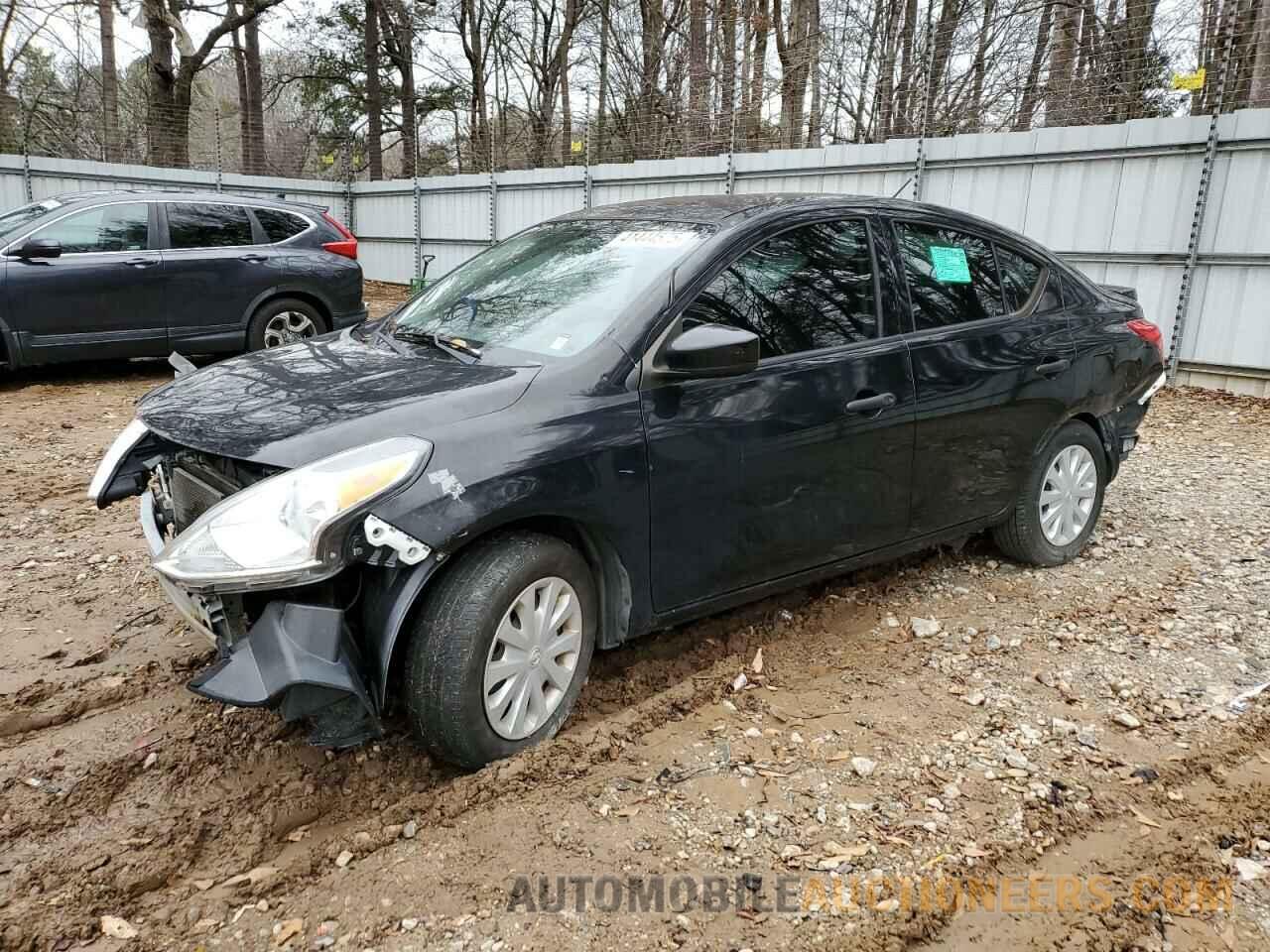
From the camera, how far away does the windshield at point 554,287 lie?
10.2 feet

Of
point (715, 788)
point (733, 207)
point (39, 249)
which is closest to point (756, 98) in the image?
point (39, 249)

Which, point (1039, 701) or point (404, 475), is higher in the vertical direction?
point (404, 475)

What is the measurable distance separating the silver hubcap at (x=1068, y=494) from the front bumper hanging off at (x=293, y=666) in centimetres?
338

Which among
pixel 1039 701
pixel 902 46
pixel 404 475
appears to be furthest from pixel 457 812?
pixel 902 46

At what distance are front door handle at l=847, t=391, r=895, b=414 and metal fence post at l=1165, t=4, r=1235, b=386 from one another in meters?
6.05

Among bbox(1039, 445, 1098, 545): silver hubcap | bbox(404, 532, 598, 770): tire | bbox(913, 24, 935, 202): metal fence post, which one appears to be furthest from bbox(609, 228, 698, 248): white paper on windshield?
bbox(913, 24, 935, 202): metal fence post

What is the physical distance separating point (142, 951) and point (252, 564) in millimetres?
920

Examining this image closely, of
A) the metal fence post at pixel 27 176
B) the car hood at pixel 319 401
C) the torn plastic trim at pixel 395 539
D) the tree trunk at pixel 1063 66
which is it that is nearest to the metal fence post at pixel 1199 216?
the tree trunk at pixel 1063 66

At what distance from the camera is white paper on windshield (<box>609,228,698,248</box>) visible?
330 centimetres

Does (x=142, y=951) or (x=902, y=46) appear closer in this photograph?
(x=142, y=951)

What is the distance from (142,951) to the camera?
83.4 inches

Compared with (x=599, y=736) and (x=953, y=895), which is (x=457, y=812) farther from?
(x=953, y=895)

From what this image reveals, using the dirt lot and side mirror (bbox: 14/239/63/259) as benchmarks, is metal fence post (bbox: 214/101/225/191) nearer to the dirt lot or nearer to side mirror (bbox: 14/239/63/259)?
side mirror (bbox: 14/239/63/259)

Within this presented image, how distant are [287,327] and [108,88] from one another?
15.0m
